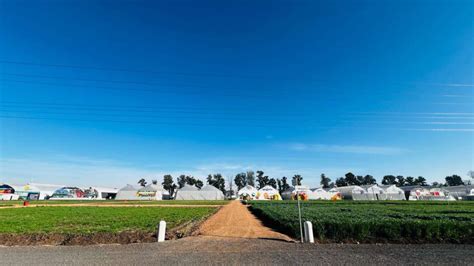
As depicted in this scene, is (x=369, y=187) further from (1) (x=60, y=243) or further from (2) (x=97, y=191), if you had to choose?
(2) (x=97, y=191)

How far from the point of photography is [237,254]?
8914 mm

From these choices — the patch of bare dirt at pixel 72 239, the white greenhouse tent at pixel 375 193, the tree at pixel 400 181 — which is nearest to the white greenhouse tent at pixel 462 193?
the white greenhouse tent at pixel 375 193

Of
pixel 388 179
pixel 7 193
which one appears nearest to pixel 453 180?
pixel 388 179

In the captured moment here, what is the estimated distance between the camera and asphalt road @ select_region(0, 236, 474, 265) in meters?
8.13

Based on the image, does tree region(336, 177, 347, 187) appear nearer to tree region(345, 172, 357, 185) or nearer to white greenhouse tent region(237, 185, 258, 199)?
tree region(345, 172, 357, 185)

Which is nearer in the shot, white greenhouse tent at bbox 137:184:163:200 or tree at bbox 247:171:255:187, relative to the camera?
white greenhouse tent at bbox 137:184:163:200

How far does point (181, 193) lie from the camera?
84125 millimetres

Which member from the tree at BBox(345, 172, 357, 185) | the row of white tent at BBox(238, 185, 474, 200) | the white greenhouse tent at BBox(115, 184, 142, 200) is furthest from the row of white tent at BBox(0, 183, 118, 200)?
the tree at BBox(345, 172, 357, 185)

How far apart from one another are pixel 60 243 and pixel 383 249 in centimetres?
1423

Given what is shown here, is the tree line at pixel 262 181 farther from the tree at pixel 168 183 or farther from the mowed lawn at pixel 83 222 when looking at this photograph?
the mowed lawn at pixel 83 222

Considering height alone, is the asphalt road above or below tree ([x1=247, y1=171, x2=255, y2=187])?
below

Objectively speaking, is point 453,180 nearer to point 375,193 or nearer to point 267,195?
point 375,193

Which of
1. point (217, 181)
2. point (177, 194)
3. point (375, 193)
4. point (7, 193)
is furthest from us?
point (217, 181)

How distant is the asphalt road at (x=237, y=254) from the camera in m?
8.13
